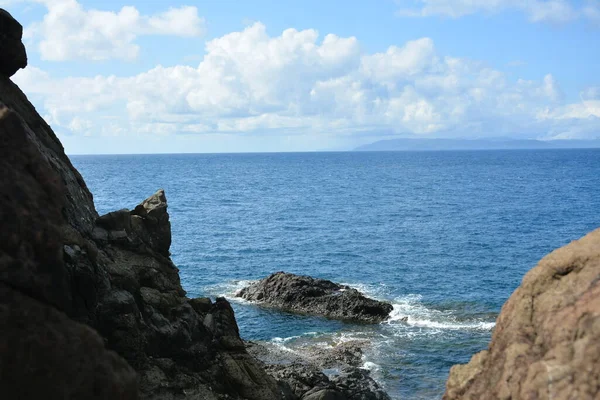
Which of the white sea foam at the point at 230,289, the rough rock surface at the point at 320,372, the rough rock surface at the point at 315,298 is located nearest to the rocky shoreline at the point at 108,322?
the rough rock surface at the point at 320,372

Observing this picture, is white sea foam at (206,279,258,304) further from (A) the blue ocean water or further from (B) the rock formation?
(B) the rock formation

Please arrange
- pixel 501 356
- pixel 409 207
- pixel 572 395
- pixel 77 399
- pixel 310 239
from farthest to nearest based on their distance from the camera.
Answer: pixel 409 207 → pixel 310 239 → pixel 501 356 → pixel 77 399 → pixel 572 395

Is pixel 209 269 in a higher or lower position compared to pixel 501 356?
lower

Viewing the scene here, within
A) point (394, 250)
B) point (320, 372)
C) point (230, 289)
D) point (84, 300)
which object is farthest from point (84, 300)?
point (394, 250)

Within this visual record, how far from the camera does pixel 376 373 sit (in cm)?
3897

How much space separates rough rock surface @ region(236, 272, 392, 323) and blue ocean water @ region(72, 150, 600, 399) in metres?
1.45

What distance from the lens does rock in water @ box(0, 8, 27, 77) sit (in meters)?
20.5

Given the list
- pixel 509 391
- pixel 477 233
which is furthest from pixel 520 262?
pixel 509 391

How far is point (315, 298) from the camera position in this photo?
177ft

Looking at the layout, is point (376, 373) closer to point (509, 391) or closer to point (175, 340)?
point (175, 340)

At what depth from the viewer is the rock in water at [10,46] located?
806 inches

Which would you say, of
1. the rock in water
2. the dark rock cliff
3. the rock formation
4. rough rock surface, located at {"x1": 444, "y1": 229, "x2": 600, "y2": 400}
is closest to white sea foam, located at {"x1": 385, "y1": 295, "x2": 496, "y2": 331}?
the rock formation

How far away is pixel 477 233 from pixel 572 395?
8271 centimetres

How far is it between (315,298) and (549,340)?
41.9 metres
